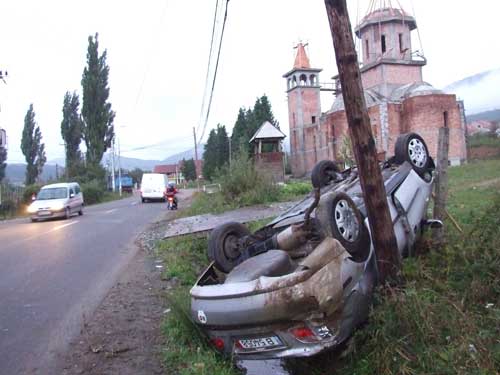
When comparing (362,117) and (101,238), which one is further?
(101,238)

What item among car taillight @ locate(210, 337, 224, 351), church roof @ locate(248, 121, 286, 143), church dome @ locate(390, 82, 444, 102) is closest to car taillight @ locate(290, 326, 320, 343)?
car taillight @ locate(210, 337, 224, 351)

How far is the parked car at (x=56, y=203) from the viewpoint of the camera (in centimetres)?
2222

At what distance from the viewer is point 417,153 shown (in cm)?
651

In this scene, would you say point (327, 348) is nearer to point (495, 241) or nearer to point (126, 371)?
point (126, 371)

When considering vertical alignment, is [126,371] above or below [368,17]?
below

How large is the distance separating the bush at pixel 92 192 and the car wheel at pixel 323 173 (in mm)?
37754

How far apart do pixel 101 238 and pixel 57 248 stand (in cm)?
194

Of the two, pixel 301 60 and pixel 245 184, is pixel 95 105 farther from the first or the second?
pixel 245 184

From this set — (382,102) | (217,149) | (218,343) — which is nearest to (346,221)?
(218,343)

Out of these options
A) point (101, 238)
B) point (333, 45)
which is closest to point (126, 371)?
point (333, 45)

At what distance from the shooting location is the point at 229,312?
3826 millimetres

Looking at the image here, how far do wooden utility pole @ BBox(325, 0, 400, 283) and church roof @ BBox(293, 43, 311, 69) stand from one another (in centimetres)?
5920

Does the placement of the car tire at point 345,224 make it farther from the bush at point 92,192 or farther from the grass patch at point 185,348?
the bush at point 92,192

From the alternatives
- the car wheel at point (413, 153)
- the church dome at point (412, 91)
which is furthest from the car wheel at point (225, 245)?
the church dome at point (412, 91)
